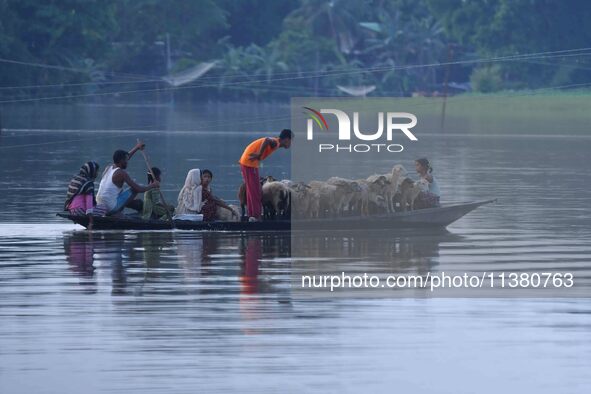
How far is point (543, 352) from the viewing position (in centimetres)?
1270

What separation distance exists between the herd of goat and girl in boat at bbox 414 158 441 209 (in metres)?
0.07

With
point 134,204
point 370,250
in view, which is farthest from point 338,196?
point 134,204

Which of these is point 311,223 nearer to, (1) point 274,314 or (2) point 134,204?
(2) point 134,204

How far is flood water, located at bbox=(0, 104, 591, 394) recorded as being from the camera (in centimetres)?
1191

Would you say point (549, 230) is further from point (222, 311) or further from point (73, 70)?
point (73, 70)

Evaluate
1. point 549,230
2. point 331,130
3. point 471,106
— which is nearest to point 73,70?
point 471,106

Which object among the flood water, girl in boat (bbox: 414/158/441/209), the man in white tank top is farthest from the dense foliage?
girl in boat (bbox: 414/158/441/209)

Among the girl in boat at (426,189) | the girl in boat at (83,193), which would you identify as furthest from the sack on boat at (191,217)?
the girl in boat at (426,189)

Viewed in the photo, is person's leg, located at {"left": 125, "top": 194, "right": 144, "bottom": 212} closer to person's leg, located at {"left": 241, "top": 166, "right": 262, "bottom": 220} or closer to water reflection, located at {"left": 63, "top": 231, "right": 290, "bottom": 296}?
water reflection, located at {"left": 63, "top": 231, "right": 290, "bottom": 296}

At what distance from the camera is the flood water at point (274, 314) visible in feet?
39.1

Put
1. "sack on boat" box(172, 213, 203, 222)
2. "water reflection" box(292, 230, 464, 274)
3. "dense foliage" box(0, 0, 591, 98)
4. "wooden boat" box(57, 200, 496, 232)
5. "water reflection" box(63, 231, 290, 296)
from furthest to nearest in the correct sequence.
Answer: "dense foliage" box(0, 0, 591, 98), "sack on boat" box(172, 213, 203, 222), "wooden boat" box(57, 200, 496, 232), "water reflection" box(292, 230, 464, 274), "water reflection" box(63, 231, 290, 296)

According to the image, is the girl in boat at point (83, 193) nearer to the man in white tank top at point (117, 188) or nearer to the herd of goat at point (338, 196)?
the man in white tank top at point (117, 188)

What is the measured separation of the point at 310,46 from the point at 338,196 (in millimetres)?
78023

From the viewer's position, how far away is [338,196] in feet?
66.4
